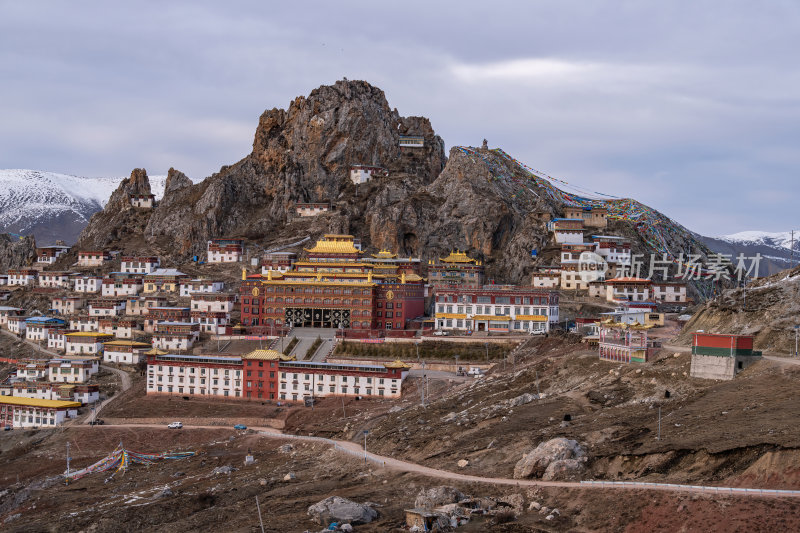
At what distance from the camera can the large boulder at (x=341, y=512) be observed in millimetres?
57094

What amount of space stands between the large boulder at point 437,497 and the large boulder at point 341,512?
3038mm

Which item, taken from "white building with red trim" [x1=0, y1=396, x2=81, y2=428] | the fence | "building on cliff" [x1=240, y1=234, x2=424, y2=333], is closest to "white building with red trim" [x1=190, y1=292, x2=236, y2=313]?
"building on cliff" [x1=240, y1=234, x2=424, y2=333]

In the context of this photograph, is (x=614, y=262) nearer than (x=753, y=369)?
No

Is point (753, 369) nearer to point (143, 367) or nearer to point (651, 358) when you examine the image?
point (651, 358)

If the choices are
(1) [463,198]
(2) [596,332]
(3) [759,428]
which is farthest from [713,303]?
(1) [463,198]

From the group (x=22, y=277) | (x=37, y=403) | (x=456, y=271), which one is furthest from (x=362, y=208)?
(x=37, y=403)

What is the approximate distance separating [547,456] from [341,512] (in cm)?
1429

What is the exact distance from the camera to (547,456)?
202 feet

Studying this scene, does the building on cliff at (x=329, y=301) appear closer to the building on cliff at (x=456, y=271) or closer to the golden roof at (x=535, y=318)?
the building on cliff at (x=456, y=271)

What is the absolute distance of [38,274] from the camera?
7185 inches

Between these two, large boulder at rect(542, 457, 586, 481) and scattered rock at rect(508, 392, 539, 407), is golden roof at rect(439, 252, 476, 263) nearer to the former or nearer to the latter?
scattered rock at rect(508, 392, 539, 407)

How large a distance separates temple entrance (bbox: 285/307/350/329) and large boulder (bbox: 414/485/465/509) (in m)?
72.5

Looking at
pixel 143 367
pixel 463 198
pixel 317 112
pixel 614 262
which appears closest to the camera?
pixel 143 367

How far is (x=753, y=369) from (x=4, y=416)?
8710cm
